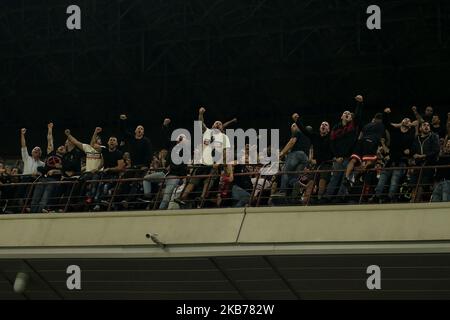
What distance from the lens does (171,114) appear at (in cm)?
2872

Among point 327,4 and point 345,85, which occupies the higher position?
→ point 327,4

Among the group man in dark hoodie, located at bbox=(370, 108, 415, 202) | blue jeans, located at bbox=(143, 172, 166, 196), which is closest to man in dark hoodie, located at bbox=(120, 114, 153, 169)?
blue jeans, located at bbox=(143, 172, 166, 196)

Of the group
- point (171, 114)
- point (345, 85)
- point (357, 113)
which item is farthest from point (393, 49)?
point (357, 113)

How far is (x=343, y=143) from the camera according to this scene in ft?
58.9

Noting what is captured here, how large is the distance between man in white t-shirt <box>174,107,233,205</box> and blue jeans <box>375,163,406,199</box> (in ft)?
8.14

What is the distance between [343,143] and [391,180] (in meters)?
0.94

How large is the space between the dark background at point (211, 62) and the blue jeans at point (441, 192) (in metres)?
8.35

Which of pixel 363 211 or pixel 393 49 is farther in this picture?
pixel 393 49
